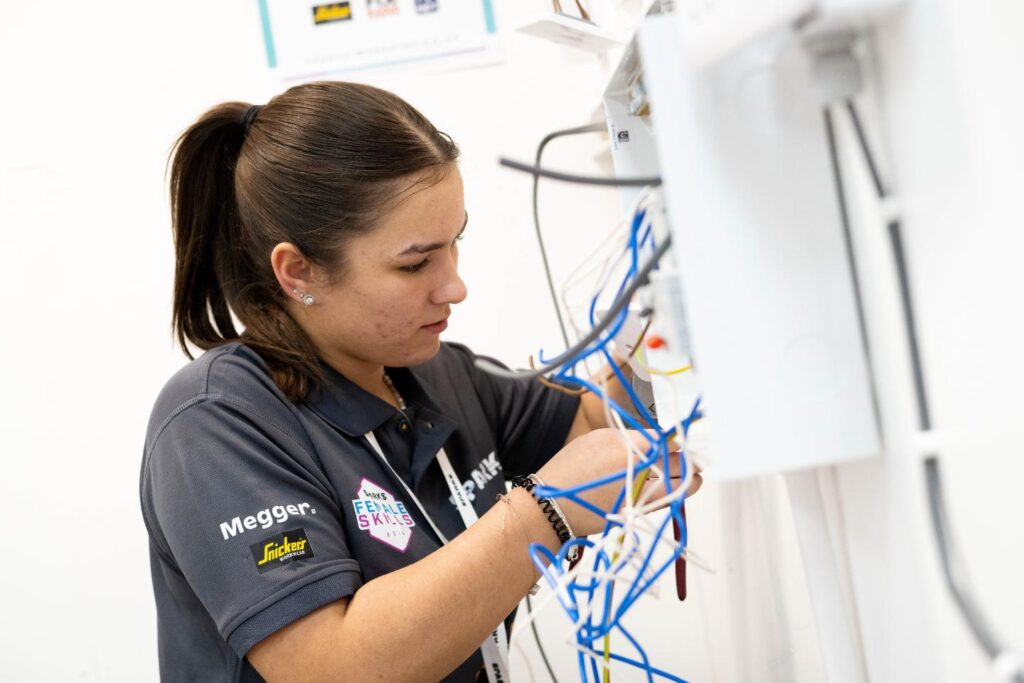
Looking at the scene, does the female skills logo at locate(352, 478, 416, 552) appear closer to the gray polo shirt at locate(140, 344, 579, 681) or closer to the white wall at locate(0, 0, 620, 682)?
the gray polo shirt at locate(140, 344, 579, 681)

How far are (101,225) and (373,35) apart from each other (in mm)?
635

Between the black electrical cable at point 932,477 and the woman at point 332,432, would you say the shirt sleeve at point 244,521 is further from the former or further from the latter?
the black electrical cable at point 932,477

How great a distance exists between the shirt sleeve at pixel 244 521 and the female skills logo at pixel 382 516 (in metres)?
0.05

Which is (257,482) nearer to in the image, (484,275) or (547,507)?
(547,507)

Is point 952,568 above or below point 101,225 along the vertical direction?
below

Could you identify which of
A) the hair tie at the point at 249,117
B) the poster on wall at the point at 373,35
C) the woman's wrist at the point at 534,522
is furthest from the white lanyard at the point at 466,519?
the poster on wall at the point at 373,35

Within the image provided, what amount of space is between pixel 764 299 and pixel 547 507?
1.43ft

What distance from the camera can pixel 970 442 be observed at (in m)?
0.38

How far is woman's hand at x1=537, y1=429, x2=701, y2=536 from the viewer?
81 centimetres

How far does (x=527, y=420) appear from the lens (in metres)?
1.29

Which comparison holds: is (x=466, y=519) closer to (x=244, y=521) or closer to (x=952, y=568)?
(x=244, y=521)

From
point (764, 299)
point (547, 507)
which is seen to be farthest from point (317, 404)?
point (764, 299)

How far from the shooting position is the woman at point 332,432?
0.80 meters

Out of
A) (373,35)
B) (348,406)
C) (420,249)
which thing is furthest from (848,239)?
(373,35)
